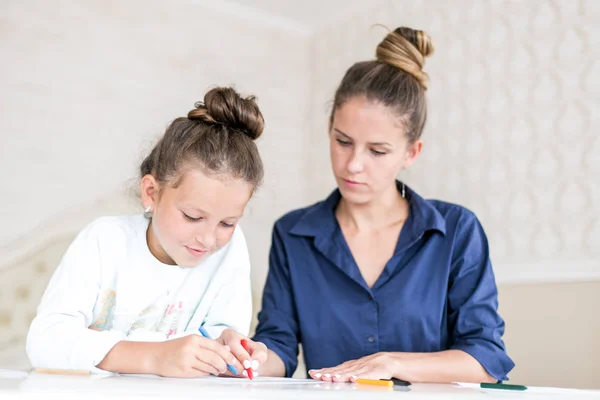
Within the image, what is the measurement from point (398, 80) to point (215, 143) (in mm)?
679

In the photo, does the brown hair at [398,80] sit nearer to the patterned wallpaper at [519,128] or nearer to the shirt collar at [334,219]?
the shirt collar at [334,219]

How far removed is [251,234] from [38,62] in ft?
4.03

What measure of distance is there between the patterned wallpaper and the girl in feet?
2.76

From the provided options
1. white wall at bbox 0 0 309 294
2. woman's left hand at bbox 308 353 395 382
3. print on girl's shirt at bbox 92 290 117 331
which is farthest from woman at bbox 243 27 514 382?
white wall at bbox 0 0 309 294

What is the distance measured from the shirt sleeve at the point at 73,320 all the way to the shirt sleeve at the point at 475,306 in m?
0.91

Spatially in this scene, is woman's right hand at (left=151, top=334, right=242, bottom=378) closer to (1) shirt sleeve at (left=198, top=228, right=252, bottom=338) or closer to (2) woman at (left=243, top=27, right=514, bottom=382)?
(1) shirt sleeve at (left=198, top=228, right=252, bottom=338)

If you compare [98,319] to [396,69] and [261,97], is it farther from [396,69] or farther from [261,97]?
[261,97]

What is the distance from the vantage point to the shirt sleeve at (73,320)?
107 centimetres

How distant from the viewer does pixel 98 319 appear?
1.24 meters

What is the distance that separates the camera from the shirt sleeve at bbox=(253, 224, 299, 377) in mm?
1737

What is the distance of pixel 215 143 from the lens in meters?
1.29

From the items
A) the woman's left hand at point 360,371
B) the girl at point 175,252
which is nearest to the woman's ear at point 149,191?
the girl at point 175,252

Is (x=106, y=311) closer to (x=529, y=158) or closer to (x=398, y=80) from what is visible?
(x=398, y=80)

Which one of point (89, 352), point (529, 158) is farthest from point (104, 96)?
point (89, 352)
